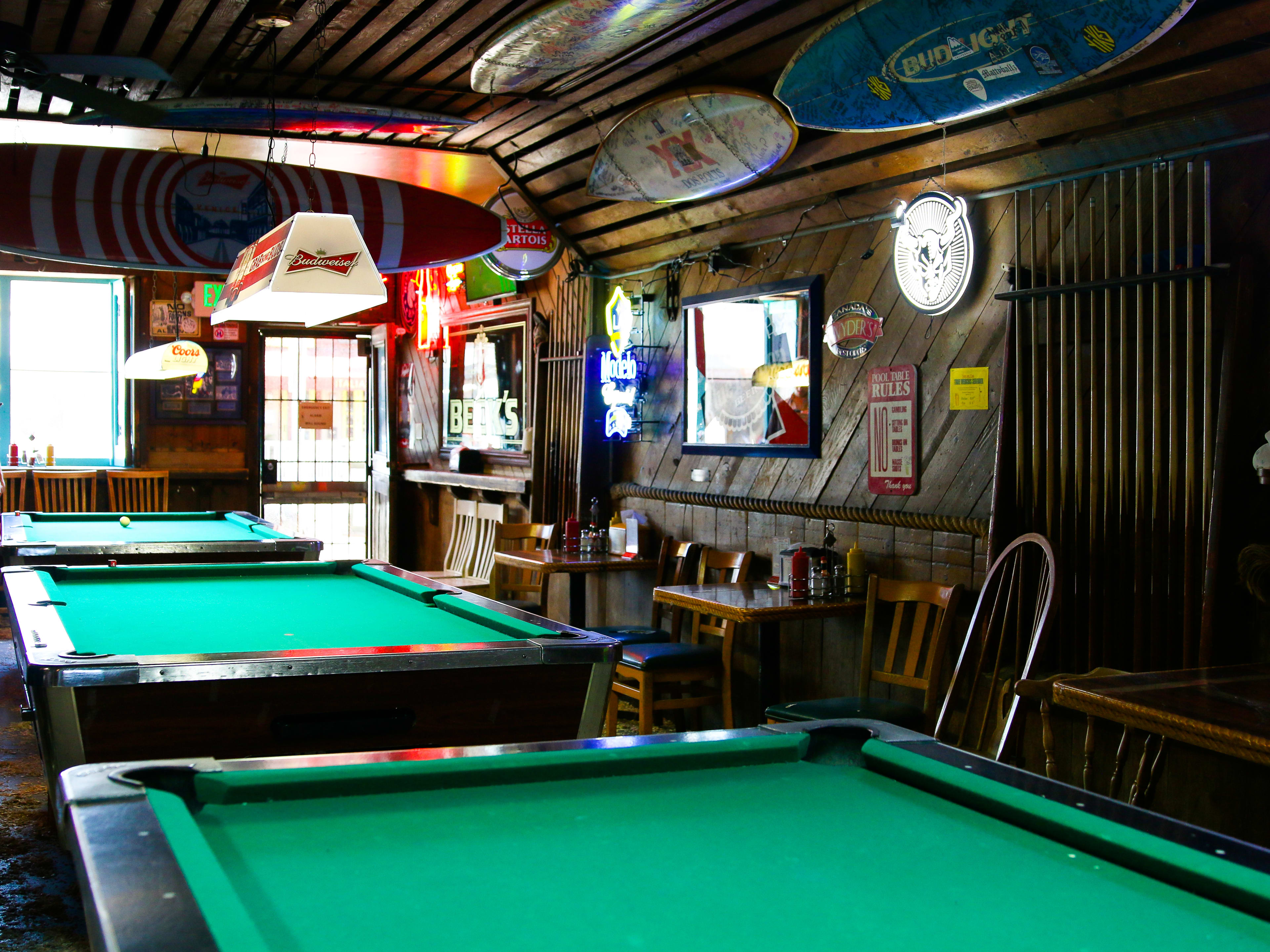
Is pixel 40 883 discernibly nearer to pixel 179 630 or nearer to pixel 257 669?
pixel 179 630

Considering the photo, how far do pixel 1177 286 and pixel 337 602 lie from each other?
2.80m

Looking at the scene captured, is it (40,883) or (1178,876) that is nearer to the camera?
(1178,876)

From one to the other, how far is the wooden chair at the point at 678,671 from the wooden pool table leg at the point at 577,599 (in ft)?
2.18

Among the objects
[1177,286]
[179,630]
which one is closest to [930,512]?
[1177,286]

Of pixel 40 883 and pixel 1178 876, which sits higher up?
pixel 1178 876

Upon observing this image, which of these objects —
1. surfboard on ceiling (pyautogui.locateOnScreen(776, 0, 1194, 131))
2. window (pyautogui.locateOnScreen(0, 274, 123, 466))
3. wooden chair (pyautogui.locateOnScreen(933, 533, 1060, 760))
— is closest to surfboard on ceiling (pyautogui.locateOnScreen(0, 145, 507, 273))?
surfboard on ceiling (pyautogui.locateOnScreen(776, 0, 1194, 131))

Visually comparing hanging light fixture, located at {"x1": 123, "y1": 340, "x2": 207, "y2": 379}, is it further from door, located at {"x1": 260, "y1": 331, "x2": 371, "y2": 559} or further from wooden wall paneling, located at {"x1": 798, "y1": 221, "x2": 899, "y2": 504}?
wooden wall paneling, located at {"x1": 798, "y1": 221, "x2": 899, "y2": 504}

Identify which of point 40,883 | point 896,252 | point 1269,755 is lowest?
point 40,883

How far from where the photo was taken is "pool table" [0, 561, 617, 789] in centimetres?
237

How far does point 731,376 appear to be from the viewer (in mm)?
5738

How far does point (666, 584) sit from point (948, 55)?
353 centimetres

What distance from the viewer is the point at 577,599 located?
605 centimetres

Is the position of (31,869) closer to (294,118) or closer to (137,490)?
(294,118)

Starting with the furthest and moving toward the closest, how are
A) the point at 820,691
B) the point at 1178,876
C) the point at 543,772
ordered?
the point at 820,691 < the point at 543,772 < the point at 1178,876
